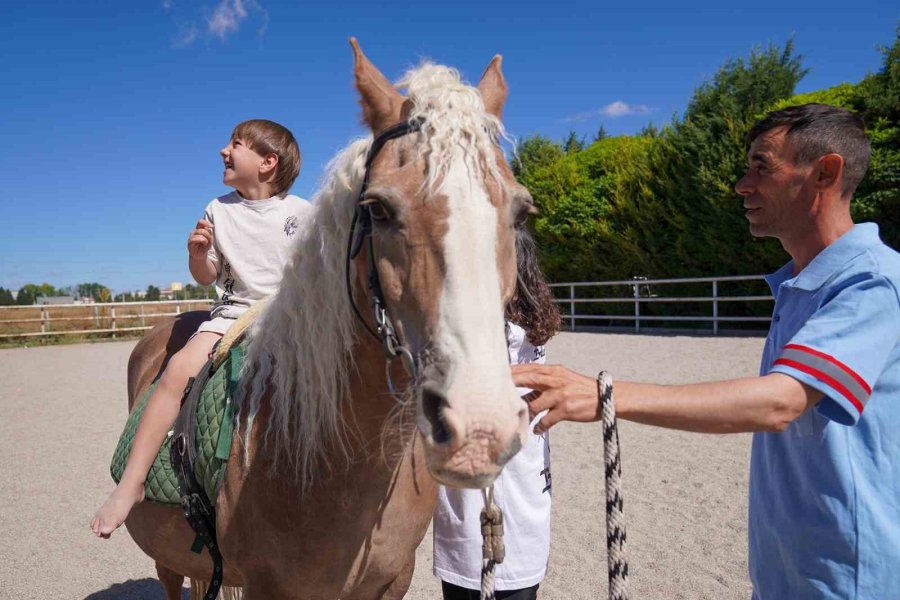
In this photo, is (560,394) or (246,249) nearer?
(560,394)

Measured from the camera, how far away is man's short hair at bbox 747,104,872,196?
1583mm

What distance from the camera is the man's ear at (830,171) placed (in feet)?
5.15

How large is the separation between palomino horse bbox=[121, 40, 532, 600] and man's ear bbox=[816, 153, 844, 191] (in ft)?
2.93

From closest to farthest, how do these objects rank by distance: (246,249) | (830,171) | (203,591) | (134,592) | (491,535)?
(830,171) < (491,535) < (246,249) < (203,591) < (134,592)

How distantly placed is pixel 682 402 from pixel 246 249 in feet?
6.29

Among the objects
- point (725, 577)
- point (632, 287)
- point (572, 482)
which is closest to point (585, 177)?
point (632, 287)

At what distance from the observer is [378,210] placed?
136 cm

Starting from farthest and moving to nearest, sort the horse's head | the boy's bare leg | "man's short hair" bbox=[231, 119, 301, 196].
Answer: "man's short hair" bbox=[231, 119, 301, 196]
the boy's bare leg
the horse's head

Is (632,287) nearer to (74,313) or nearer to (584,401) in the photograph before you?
(584,401)

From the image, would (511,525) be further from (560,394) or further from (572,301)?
(572,301)

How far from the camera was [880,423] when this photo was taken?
57.8 inches

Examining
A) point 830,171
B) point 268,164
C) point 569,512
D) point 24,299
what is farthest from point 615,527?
point 24,299

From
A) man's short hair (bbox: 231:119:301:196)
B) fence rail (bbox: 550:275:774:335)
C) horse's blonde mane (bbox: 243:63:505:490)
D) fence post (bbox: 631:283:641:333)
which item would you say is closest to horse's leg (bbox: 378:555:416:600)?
horse's blonde mane (bbox: 243:63:505:490)

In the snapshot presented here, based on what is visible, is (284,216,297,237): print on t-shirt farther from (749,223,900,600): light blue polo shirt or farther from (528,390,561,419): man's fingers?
(749,223,900,600): light blue polo shirt
